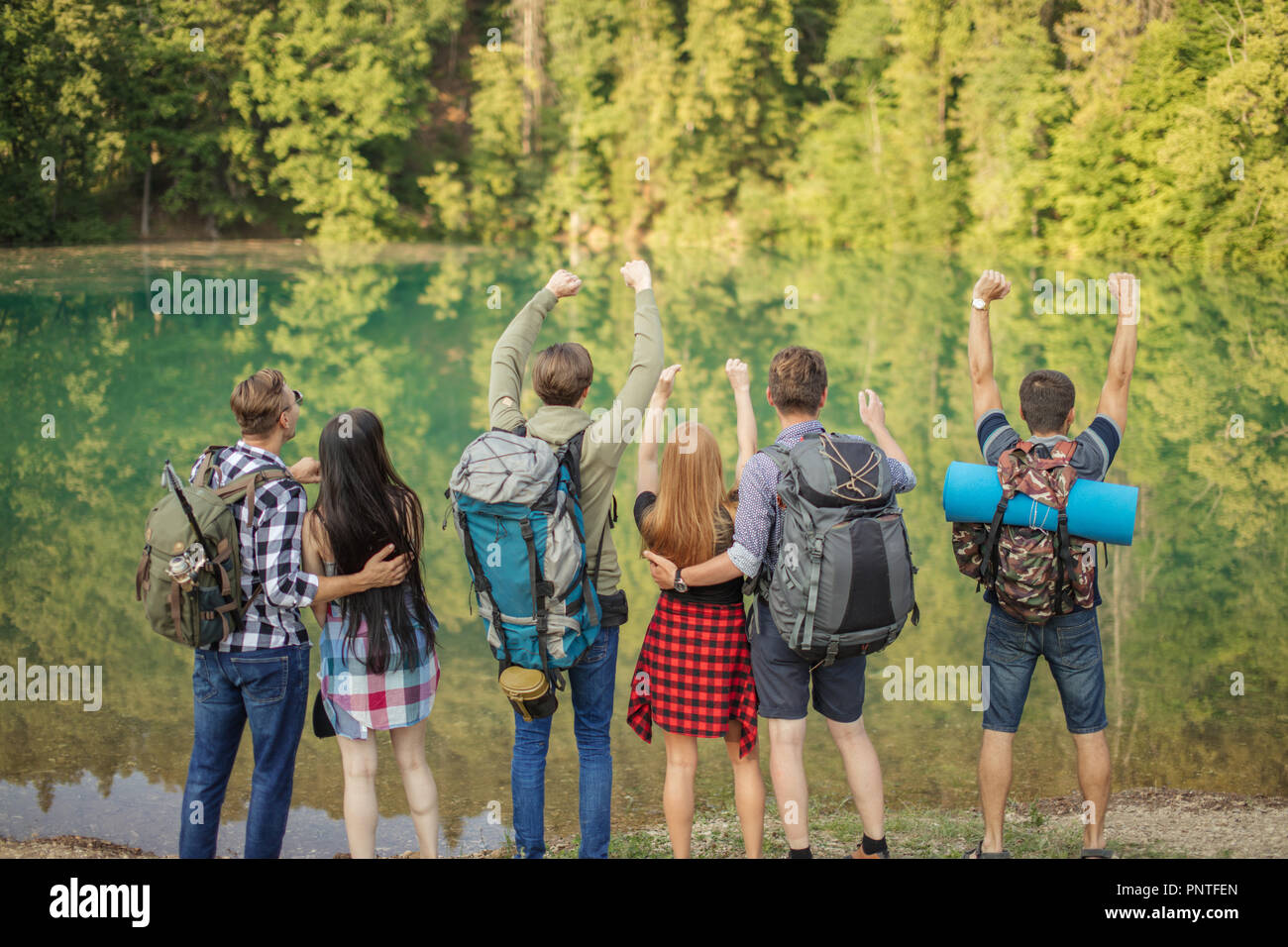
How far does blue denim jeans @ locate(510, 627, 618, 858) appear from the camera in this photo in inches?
131

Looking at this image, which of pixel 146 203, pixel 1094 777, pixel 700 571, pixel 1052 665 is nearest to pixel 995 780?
pixel 1094 777

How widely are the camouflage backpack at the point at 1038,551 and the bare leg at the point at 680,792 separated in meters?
1.02

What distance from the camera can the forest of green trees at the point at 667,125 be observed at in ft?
97.3

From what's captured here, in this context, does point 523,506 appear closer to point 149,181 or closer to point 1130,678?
point 1130,678

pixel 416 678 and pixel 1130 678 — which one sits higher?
pixel 416 678

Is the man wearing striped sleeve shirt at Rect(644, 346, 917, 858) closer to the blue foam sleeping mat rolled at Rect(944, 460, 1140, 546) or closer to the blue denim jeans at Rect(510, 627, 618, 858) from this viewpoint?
the blue foam sleeping mat rolled at Rect(944, 460, 1140, 546)

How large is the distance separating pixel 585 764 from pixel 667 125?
35652 mm

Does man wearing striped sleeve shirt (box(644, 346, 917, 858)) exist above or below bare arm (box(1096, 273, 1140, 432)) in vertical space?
below

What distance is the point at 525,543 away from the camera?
3.10 meters

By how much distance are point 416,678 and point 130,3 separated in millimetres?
36644

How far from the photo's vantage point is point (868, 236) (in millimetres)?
35562

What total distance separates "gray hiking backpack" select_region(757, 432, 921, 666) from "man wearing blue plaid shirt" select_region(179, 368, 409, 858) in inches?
43.3

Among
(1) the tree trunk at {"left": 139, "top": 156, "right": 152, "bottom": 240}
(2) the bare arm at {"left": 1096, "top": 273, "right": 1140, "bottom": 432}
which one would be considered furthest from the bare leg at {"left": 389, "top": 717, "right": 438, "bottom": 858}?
(1) the tree trunk at {"left": 139, "top": 156, "right": 152, "bottom": 240}

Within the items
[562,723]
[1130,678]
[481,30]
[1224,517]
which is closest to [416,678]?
[562,723]
